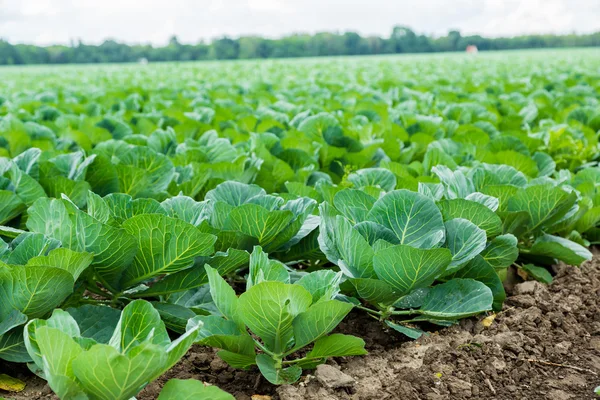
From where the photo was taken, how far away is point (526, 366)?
180 centimetres

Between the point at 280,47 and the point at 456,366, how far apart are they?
5039 centimetres

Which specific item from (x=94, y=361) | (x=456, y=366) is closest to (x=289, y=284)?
(x=94, y=361)

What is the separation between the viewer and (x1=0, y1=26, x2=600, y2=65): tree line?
4284 centimetres

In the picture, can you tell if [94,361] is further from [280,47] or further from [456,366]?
[280,47]

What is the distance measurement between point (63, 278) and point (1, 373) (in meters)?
0.40

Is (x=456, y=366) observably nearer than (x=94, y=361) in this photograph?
No

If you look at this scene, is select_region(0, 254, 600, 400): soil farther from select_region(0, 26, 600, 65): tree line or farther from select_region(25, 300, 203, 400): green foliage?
select_region(0, 26, 600, 65): tree line

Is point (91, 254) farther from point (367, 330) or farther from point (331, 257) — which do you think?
point (367, 330)

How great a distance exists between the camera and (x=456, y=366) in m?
1.76

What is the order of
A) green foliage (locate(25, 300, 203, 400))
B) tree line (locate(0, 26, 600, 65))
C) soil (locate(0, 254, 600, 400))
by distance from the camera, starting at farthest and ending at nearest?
1. tree line (locate(0, 26, 600, 65))
2. soil (locate(0, 254, 600, 400))
3. green foliage (locate(25, 300, 203, 400))

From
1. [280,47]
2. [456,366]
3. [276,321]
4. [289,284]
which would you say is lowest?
[280,47]

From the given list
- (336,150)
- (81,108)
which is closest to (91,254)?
(336,150)

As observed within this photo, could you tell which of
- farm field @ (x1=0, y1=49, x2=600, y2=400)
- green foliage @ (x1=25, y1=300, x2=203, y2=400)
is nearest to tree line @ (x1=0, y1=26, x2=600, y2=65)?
farm field @ (x1=0, y1=49, x2=600, y2=400)

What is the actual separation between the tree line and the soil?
147 feet
